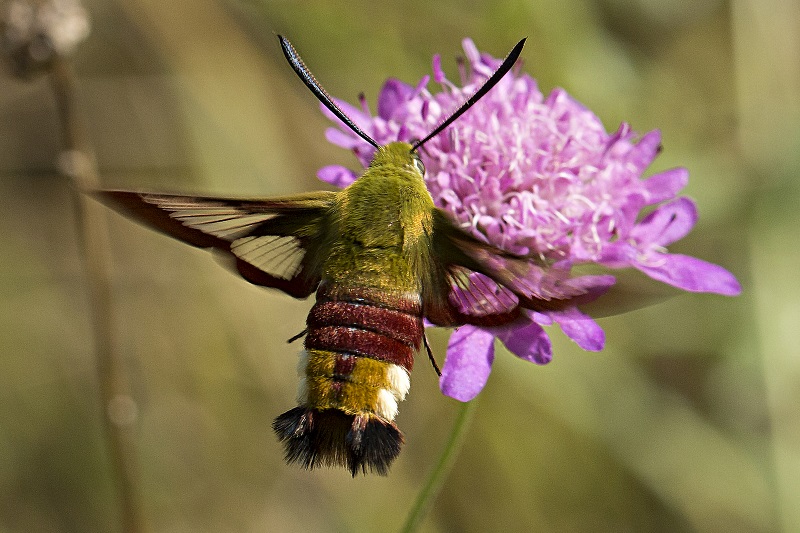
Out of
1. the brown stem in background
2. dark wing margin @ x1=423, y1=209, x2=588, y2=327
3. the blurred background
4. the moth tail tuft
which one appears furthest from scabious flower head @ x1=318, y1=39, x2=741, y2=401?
the blurred background

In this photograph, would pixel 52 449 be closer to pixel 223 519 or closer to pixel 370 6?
pixel 223 519

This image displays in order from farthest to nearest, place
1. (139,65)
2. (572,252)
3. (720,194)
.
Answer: (139,65)
(720,194)
(572,252)

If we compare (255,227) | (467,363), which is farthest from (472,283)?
(255,227)

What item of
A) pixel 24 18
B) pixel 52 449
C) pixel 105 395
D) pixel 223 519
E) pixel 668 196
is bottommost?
pixel 223 519

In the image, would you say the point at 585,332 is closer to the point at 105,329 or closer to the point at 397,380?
the point at 397,380

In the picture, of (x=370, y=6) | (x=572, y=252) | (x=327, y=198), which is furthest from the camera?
(x=370, y=6)

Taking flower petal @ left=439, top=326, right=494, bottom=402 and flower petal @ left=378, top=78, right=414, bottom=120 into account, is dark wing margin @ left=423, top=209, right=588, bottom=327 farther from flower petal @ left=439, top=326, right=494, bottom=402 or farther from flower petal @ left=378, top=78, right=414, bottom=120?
flower petal @ left=378, top=78, right=414, bottom=120

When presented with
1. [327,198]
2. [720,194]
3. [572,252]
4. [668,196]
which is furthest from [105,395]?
[720,194]
